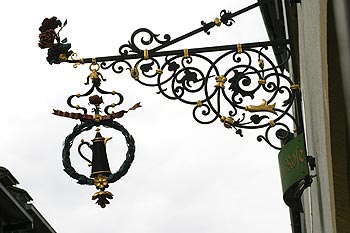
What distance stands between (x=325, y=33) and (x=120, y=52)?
8.32ft

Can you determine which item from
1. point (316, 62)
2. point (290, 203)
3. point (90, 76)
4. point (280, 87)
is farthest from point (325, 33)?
point (90, 76)

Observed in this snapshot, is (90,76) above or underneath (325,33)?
above

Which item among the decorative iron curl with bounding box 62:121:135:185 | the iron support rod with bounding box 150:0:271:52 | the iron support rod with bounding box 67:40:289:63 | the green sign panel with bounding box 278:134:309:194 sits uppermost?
the iron support rod with bounding box 150:0:271:52

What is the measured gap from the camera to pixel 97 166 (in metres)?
5.90

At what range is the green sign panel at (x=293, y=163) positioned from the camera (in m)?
4.57

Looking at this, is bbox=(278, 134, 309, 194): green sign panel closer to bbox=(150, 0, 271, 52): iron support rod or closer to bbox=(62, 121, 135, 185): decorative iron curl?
bbox=(150, 0, 271, 52): iron support rod

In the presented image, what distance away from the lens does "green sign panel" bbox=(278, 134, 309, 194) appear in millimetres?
4574

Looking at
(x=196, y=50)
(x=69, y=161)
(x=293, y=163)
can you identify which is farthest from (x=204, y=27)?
(x=293, y=163)

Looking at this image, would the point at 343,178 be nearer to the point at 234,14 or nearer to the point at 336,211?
the point at 336,211

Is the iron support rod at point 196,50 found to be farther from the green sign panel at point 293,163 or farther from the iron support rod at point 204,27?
the green sign panel at point 293,163

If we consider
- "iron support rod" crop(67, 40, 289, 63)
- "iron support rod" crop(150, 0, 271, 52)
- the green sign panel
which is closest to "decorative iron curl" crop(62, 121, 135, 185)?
"iron support rod" crop(67, 40, 289, 63)

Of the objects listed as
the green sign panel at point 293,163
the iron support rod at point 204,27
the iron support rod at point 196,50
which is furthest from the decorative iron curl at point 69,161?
the green sign panel at point 293,163

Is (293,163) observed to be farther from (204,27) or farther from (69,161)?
(69,161)

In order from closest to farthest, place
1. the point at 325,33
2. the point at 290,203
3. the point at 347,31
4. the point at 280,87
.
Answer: the point at 347,31, the point at 325,33, the point at 290,203, the point at 280,87
